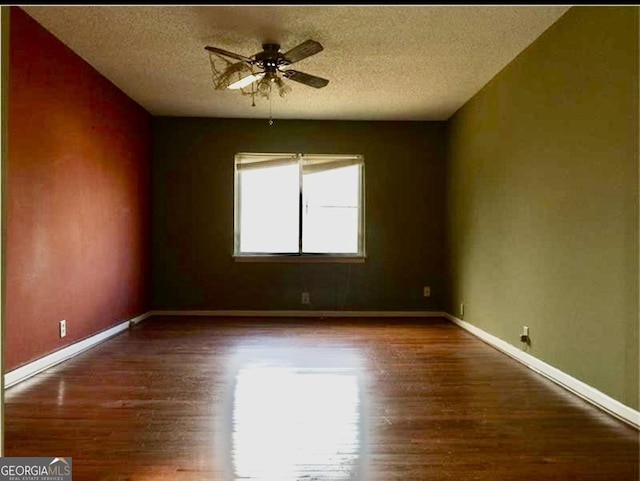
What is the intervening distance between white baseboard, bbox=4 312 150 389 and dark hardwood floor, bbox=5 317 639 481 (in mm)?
80

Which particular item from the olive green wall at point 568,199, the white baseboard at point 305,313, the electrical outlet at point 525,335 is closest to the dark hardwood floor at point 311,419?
the electrical outlet at point 525,335

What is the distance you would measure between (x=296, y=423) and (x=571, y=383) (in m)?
1.76

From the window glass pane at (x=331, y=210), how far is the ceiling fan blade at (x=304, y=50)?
2679mm

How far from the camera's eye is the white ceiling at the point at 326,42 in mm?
3135

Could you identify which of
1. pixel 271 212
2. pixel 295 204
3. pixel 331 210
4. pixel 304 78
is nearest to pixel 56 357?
pixel 304 78

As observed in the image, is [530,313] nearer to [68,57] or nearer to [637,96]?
[637,96]

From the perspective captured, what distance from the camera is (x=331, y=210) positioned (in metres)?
6.04

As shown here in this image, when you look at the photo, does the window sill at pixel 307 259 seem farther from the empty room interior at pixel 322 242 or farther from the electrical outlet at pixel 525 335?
the electrical outlet at pixel 525 335

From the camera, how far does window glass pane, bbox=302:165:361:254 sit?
6.03 metres

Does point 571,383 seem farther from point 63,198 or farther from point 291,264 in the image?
point 63,198

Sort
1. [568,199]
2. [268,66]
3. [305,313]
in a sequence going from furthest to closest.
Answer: [305,313]
[268,66]
[568,199]

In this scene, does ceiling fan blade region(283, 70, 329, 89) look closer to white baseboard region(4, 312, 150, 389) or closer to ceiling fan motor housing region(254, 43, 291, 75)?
ceiling fan motor housing region(254, 43, 291, 75)

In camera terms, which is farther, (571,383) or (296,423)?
(571,383)

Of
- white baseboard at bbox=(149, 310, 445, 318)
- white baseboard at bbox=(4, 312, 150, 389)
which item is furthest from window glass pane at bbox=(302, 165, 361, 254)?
white baseboard at bbox=(4, 312, 150, 389)
